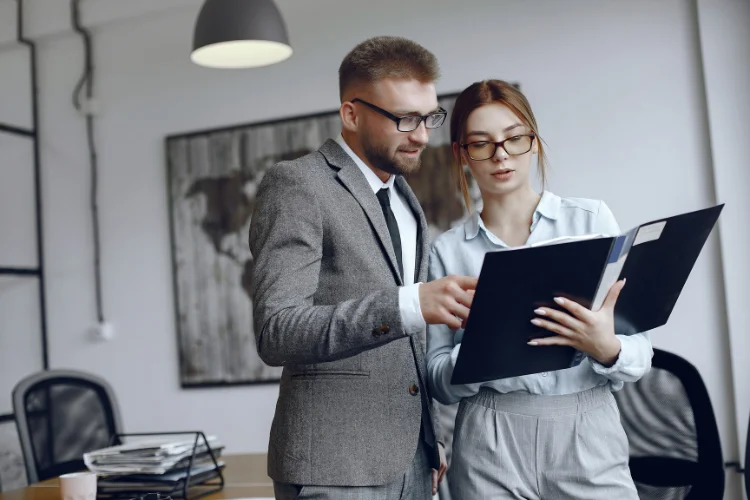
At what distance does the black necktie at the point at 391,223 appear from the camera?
5.16ft

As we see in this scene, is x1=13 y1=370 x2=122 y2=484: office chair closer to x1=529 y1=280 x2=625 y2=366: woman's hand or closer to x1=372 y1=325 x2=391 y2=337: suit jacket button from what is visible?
x1=372 y1=325 x2=391 y2=337: suit jacket button

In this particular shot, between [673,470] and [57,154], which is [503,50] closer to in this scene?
[673,470]

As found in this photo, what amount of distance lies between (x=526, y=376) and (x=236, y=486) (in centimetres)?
88

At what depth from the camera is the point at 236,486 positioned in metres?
1.99

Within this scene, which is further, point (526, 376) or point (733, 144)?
point (733, 144)

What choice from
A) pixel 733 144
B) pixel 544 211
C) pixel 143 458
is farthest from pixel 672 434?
pixel 733 144

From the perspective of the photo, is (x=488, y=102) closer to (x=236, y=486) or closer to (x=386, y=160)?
(x=386, y=160)

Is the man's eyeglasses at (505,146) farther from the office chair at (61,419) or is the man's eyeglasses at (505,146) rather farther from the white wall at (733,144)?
the white wall at (733,144)

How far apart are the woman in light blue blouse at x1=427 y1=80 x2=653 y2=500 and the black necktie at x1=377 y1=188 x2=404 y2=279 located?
0.31ft

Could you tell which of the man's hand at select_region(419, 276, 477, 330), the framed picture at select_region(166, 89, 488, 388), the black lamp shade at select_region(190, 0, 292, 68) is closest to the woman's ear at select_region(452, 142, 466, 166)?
the man's hand at select_region(419, 276, 477, 330)

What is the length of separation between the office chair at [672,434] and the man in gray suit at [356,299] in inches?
23.0

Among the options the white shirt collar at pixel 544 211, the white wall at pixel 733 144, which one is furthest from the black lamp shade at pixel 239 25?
the white wall at pixel 733 144

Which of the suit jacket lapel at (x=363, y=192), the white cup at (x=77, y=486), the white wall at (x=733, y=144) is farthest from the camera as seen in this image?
the white wall at (x=733, y=144)

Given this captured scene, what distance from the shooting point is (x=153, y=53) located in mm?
4172
